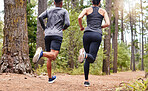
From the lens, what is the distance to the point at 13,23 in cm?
584

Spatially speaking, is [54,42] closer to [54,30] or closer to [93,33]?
[54,30]

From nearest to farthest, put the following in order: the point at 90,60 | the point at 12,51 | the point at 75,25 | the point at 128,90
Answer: the point at 128,90
the point at 90,60
the point at 12,51
the point at 75,25

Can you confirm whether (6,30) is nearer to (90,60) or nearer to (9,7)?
(9,7)

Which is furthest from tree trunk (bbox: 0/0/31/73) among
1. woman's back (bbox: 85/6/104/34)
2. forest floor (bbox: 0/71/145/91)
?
woman's back (bbox: 85/6/104/34)

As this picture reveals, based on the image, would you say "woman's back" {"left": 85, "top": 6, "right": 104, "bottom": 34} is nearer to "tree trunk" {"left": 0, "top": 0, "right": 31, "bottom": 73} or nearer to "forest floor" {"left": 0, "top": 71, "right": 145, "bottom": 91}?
"forest floor" {"left": 0, "top": 71, "right": 145, "bottom": 91}

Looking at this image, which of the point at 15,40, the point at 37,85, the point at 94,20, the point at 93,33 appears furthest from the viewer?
the point at 15,40

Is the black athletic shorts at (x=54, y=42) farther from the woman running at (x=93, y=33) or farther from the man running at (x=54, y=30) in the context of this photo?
the woman running at (x=93, y=33)

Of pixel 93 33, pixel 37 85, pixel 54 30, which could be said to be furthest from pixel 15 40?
pixel 93 33

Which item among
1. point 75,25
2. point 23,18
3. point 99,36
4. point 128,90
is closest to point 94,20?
point 99,36

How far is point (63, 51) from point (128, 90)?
8.53 m

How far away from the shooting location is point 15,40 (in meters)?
5.80

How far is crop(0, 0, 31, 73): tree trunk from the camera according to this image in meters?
5.69

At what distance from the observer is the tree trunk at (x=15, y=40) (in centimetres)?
569

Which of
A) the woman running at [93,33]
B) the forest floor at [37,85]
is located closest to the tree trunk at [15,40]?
the forest floor at [37,85]
